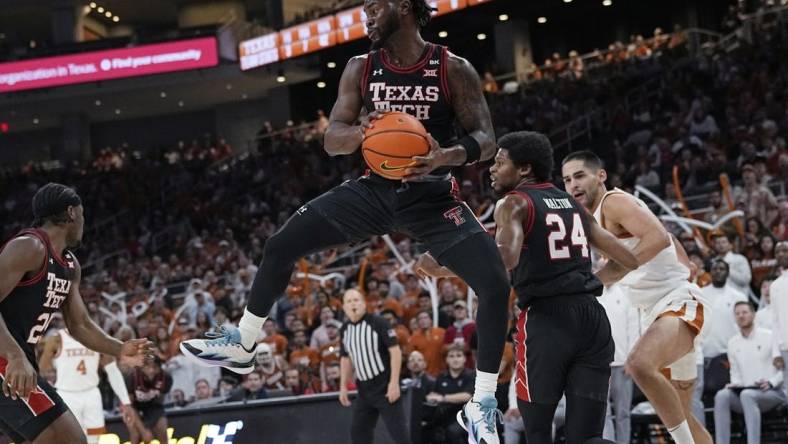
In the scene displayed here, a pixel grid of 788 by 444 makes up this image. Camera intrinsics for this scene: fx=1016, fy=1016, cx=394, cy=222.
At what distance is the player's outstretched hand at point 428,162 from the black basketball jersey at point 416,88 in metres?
0.37

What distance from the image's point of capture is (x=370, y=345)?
31.0 ft

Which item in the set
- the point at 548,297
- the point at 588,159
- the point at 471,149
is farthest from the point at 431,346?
the point at 471,149

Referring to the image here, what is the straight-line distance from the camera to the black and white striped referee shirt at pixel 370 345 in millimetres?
9297

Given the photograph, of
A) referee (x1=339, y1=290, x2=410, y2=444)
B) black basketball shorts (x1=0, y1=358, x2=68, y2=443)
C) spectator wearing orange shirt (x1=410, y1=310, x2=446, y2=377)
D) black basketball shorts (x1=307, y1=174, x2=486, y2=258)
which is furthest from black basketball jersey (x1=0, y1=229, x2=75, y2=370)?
spectator wearing orange shirt (x1=410, y1=310, x2=446, y2=377)

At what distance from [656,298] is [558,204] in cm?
145

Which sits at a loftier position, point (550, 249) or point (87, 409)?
point (550, 249)

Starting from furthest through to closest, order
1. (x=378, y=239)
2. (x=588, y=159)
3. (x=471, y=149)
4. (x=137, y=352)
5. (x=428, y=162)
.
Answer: (x=378, y=239), (x=588, y=159), (x=137, y=352), (x=471, y=149), (x=428, y=162)

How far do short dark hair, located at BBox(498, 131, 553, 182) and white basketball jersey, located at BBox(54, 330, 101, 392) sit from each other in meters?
6.93

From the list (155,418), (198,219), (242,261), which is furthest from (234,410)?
(198,219)

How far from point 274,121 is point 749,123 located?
740 inches

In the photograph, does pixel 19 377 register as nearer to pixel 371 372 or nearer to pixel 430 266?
pixel 430 266

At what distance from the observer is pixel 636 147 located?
17.9 metres

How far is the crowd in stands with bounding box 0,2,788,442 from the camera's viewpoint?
11.0 m

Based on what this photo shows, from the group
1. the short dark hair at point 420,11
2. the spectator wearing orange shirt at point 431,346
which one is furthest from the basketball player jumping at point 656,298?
the spectator wearing orange shirt at point 431,346
